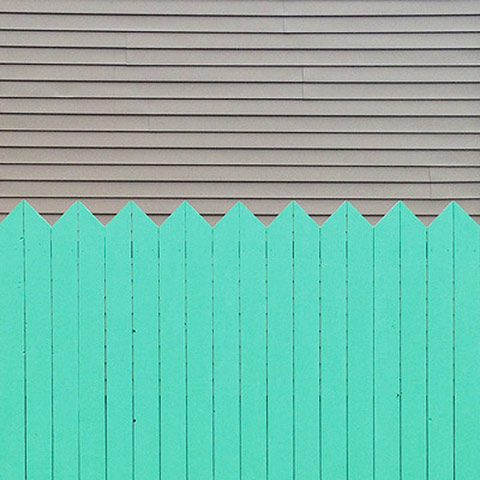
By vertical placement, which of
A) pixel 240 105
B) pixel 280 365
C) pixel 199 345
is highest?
pixel 240 105

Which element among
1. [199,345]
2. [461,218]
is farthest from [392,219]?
[199,345]

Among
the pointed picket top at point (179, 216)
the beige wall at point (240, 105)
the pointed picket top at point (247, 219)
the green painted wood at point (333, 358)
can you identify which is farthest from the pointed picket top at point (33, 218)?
the green painted wood at point (333, 358)

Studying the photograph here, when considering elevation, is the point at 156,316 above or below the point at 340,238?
below

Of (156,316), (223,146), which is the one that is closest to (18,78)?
(223,146)

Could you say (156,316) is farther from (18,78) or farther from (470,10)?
(470,10)

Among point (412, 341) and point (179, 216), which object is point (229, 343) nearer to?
point (179, 216)

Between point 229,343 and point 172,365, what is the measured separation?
30 centimetres

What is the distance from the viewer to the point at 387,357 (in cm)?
315

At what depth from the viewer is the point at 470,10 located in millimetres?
3492

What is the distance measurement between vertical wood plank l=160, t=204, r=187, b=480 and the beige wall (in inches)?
17.9

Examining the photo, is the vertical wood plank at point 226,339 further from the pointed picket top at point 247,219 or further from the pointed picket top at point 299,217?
the pointed picket top at point 299,217

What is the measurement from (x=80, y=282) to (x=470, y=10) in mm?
2562

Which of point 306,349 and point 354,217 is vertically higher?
point 354,217

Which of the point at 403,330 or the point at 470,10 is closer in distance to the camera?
the point at 403,330
